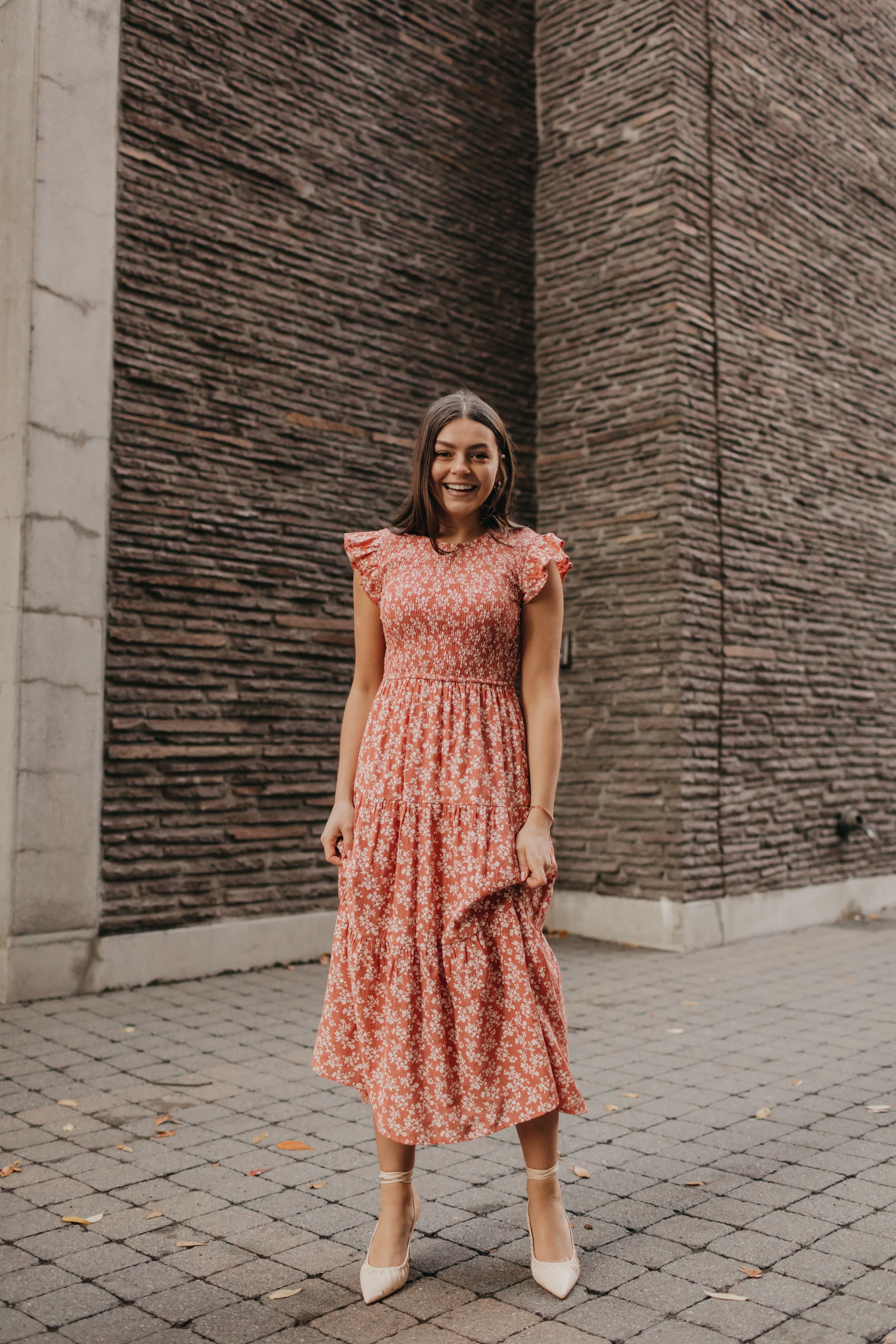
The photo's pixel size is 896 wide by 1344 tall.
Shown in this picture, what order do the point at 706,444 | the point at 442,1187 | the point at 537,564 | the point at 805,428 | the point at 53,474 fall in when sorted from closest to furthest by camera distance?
the point at 537,564 < the point at 442,1187 < the point at 53,474 < the point at 706,444 < the point at 805,428

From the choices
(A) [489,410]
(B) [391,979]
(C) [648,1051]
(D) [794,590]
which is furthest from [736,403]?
(B) [391,979]

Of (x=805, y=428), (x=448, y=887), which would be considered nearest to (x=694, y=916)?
(x=805, y=428)

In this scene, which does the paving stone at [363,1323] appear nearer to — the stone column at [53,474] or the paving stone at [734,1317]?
the paving stone at [734,1317]

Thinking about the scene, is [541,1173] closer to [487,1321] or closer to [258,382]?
[487,1321]

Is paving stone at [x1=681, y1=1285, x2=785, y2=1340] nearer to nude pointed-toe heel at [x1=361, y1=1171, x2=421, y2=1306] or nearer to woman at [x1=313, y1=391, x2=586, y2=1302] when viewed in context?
woman at [x1=313, y1=391, x2=586, y2=1302]

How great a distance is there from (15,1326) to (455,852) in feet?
4.57

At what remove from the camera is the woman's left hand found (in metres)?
2.72

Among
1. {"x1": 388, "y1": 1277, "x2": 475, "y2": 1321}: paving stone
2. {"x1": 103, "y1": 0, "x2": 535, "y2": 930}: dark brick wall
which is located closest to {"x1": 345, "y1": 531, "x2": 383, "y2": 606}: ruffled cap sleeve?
{"x1": 388, "y1": 1277, "x2": 475, "y2": 1321}: paving stone

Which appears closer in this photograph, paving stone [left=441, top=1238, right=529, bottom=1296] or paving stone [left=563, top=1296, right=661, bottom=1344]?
paving stone [left=563, top=1296, right=661, bottom=1344]

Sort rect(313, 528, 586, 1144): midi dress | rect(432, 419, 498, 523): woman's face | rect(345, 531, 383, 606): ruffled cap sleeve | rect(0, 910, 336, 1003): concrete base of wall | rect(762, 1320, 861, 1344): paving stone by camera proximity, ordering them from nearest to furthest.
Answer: rect(762, 1320, 861, 1344): paving stone, rect(313, 528, 586, 1144): midi dress, rect(432, 419, 498, 523): woman's face, rect(345, 531, 383, 606): ruffled cap sleeve, rect(0, 910, 336, 1003): concrete base of wall

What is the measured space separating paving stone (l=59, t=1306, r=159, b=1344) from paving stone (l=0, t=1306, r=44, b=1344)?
0.20ft

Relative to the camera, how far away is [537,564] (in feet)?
9.34

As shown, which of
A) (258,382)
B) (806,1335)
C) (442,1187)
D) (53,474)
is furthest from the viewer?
(258,382)

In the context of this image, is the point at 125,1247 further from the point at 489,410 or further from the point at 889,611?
the point at 889,611
